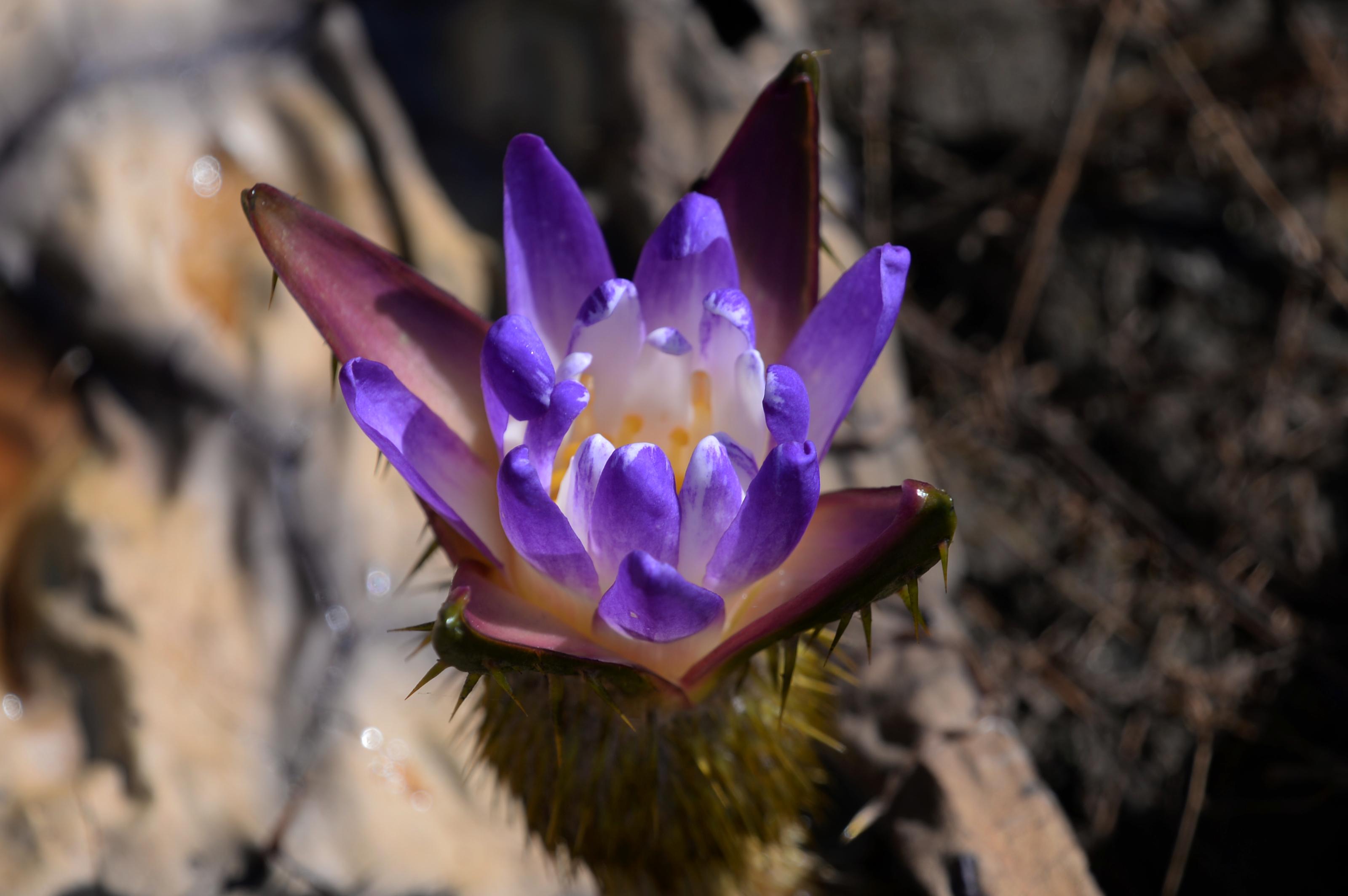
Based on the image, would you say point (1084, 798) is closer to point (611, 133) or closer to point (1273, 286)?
point (1273, 286)

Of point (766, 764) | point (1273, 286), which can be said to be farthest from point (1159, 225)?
point (766, 764)

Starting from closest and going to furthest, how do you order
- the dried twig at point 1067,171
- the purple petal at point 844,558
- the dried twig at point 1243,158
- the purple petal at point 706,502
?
1. the purple petal at point 844,558
2. the purple petal at point 706,502
3. the dried twig at point 1243,158
4. the dried twig at point 1067,171

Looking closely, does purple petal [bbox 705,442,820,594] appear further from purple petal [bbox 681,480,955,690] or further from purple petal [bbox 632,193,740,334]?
purple petal [bbox 632,193,740,334]

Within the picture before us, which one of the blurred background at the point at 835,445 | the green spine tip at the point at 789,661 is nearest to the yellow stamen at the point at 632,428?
the green spine tip at the point at 789,661

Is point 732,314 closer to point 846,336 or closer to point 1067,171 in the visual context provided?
point 846,336

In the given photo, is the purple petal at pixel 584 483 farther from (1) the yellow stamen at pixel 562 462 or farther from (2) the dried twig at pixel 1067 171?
(2) the dried twig at pixel 1067 171

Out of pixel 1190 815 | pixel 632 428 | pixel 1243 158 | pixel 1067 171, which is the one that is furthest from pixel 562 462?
pixel 1243 158

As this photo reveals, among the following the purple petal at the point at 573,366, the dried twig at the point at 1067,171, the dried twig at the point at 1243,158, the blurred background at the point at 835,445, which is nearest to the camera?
the purple petal at the point at 573,366

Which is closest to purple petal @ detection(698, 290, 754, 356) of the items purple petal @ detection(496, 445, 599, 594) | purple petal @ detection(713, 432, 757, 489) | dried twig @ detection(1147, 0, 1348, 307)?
purple petal @ detection(713, 432, 757, 489)
